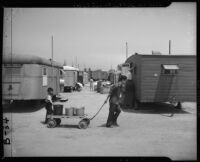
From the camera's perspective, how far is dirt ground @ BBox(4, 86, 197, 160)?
21.7 feet

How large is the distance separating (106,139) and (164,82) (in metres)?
6.82

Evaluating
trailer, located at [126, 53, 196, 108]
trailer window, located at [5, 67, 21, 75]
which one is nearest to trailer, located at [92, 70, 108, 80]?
trailer, located at [126, 53, 196, 108]

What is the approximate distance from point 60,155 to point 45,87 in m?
7.93

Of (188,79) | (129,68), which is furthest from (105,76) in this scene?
(188,79)

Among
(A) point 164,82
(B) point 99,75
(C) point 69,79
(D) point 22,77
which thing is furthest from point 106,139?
(B) point 99,75

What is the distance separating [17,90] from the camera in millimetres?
12359

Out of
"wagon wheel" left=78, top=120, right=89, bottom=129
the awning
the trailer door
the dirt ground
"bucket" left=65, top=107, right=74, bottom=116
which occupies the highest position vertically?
the awning

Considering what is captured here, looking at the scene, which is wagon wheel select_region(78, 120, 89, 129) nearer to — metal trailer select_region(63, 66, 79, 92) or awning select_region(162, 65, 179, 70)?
awning select_region(162, 65, 179, 70)

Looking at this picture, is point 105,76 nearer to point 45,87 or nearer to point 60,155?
point 45,87

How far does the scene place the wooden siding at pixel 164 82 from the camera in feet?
44.3

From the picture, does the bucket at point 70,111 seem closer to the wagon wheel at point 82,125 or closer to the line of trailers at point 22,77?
the wagon wheel at point 82,125

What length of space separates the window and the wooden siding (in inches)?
7.6

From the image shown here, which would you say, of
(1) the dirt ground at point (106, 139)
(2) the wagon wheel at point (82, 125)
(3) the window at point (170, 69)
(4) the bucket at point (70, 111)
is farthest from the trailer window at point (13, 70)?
(3) the window at point (170, 69)

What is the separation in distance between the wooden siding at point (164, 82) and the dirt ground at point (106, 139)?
7.82 ft
